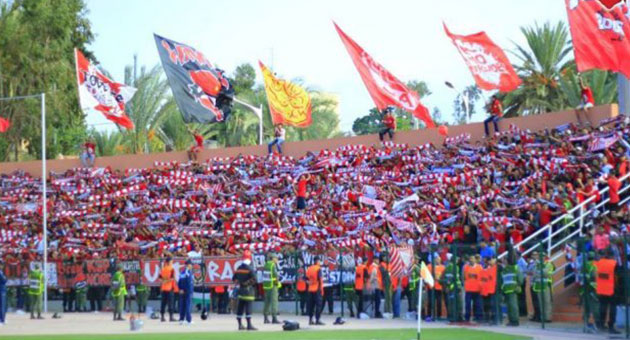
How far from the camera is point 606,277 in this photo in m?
26.2

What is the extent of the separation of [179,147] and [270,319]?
131 ft

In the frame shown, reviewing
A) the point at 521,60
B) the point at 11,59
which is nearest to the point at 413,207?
the point at 521,60

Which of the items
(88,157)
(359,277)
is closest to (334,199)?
(359,277)

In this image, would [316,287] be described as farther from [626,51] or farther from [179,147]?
[179,147]

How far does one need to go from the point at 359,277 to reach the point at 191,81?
19.5 meters

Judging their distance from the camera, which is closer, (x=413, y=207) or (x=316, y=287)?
(x=316, y=287)

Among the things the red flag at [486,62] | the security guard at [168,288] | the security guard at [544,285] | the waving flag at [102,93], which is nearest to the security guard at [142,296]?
the security guard at [168,288]

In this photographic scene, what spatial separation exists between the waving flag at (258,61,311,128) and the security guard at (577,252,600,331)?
77.2 ft

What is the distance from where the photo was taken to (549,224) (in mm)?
31078

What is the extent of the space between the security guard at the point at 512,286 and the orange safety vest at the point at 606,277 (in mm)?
3184

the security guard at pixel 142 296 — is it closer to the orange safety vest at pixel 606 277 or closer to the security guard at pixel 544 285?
the security guard at pixel 544 285

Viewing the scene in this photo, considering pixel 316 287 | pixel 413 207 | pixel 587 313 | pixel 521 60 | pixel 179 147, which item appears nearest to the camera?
pixel 587 313

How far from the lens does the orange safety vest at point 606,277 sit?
26125 mm

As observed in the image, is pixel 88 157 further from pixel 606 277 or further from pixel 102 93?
pixel 606 277
